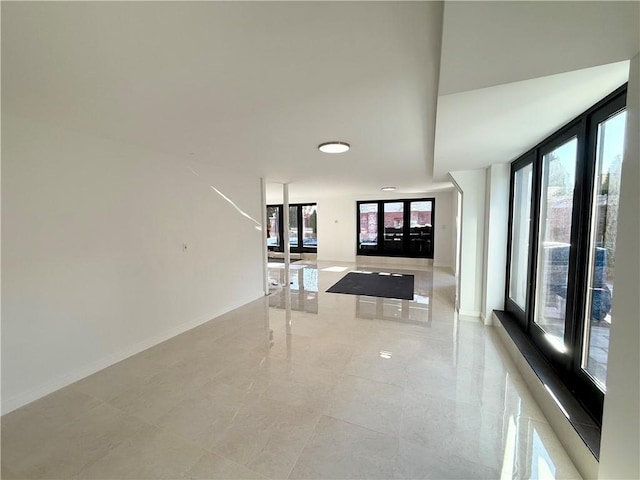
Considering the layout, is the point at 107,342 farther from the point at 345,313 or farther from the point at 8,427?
the point at 345,313

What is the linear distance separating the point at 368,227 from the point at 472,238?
17.8ft

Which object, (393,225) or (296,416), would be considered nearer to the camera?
(296,416)

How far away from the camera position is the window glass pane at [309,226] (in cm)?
1017

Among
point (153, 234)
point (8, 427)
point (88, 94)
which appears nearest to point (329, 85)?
point (88, 94)

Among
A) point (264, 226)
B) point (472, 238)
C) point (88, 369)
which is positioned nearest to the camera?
point (88, 369)

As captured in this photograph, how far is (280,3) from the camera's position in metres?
1.03

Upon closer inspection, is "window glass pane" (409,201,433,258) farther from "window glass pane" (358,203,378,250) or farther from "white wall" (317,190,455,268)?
"window glass pane" (358,203,378,250)

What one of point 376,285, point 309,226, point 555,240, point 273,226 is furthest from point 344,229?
point 555,240

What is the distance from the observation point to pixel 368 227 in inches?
363

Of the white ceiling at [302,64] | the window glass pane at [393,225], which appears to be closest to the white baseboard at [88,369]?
the white ceiling at [302,64]

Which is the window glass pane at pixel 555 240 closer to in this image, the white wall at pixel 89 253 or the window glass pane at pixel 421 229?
the white wall at pixel 89 253

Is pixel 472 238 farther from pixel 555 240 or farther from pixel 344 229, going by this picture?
pixel 344 229

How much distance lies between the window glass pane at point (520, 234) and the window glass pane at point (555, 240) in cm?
33

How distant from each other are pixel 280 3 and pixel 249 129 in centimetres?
145
